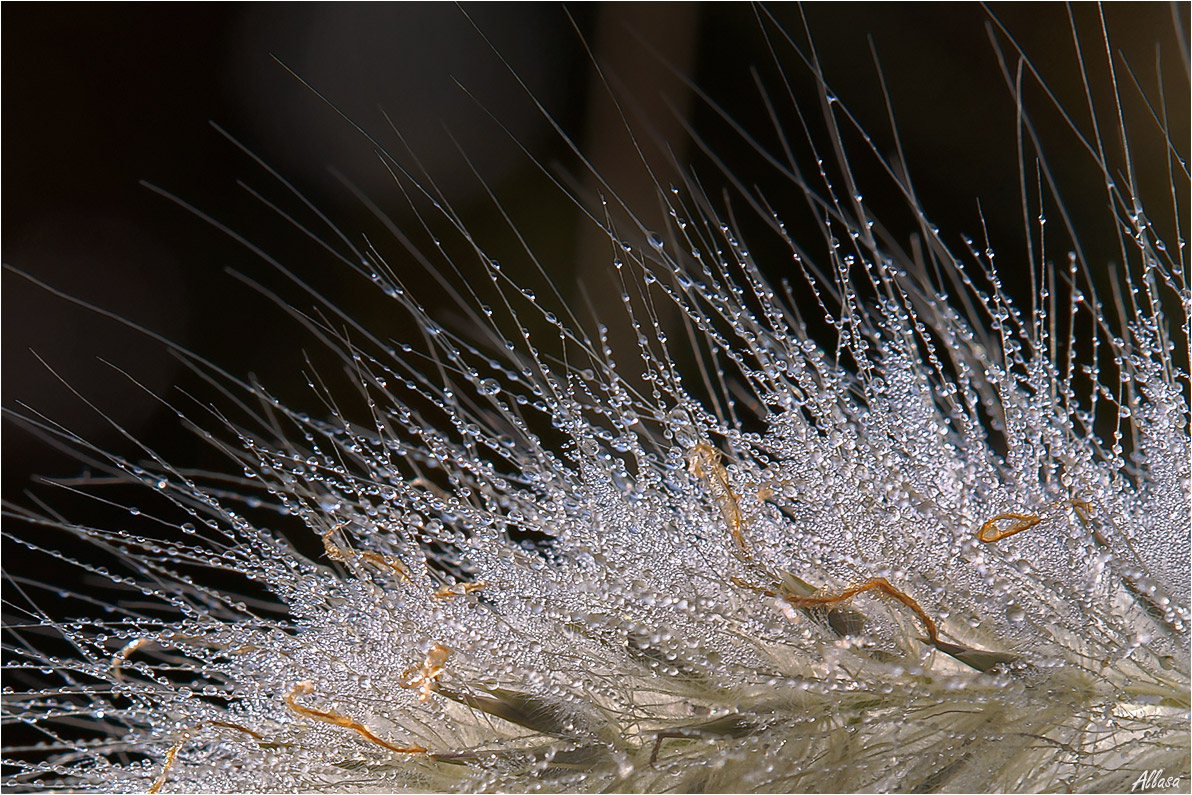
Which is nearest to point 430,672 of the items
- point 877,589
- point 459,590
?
point 459,590

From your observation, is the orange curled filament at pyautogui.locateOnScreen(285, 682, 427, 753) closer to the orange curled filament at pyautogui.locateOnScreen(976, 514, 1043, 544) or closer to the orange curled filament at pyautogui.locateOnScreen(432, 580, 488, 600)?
the orange curled filament at pyautogui.locateOnScreen(432, 580, 488, 600)

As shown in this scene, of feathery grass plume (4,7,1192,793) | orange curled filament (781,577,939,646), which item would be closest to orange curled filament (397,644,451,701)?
feathery grass plume (4,7,1192,793)

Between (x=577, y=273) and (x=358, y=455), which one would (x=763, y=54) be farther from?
(x=358, y=455)

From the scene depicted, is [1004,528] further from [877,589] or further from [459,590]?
[459,590]

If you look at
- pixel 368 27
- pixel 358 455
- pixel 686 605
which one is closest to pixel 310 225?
pixel 368 27

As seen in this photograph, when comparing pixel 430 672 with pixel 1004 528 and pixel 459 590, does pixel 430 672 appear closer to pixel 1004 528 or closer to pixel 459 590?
pixel 459 590
